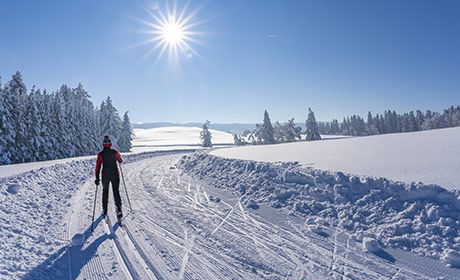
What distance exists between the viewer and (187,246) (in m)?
6.65

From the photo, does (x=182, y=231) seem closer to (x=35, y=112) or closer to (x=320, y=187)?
(x=320, y=187)

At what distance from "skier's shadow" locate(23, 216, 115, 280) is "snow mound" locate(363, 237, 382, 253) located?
17.6 ft

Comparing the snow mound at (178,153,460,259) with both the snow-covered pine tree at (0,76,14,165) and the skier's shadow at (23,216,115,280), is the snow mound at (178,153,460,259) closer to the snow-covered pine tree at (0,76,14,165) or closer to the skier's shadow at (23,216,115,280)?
the skier's shadow at (23,216,115,280)

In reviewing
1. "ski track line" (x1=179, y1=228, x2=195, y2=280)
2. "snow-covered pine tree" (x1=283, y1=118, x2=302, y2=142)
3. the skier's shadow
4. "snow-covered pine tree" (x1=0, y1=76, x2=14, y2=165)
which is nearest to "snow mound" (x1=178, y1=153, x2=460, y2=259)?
"ski track line" (x1=179, y1=228, x2=195, y2=280)

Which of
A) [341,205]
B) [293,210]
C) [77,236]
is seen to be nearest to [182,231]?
[77,236]

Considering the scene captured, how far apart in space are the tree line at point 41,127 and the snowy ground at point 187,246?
1112 inches

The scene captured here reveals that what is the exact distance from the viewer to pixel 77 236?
24.5ft

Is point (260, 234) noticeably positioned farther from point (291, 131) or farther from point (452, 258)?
point (291, 131)

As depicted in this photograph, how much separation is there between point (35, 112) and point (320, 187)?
40.4 metres

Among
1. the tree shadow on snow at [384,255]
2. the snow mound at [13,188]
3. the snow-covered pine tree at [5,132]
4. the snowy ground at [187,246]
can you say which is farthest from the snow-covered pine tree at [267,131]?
the tree shadow on snow at [384,255]

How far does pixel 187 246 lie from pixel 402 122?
12410cm

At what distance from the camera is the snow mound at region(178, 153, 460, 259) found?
6.25 meters

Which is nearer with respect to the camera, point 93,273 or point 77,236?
point 93,273

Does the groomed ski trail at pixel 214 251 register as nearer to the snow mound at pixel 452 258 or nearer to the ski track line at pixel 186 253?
the ski track line at pixel 186 253
